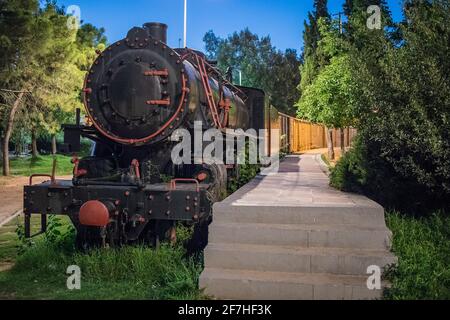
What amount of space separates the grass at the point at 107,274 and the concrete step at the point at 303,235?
0.51 metres

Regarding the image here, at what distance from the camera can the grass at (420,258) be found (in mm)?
4402

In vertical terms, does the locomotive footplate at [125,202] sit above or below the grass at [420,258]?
above

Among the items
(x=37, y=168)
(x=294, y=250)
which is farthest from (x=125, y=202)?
(x=37, y=168)

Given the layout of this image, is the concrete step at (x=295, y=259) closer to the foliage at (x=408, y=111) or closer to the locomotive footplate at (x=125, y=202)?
the locomotive footplate at (x=125, y=202)

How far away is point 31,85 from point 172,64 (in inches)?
576

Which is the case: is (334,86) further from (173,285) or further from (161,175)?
(173,285)

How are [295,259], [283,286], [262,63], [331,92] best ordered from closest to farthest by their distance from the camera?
[283,286] < [295,259] < [331,92] < [262,63]

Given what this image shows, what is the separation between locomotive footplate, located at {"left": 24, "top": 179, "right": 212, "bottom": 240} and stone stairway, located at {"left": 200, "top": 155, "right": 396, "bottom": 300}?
0.36 m

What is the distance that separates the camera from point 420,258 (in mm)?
4914

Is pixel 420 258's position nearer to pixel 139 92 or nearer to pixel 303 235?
pixel 303 235

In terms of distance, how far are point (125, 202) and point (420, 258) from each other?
3.43 meters

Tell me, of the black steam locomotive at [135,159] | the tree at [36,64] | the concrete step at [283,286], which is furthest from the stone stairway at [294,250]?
the tree at [36,64]

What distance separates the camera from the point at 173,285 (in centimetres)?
470

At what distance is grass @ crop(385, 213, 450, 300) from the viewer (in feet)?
14.4
